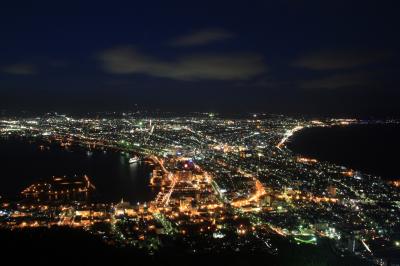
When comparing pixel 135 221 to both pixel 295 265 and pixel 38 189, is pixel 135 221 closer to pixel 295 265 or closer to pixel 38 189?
pixel 295 265

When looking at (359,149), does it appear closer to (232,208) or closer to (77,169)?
(77,169)

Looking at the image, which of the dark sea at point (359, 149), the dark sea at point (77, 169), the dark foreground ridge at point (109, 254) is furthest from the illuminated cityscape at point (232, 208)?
the dark sea at point (359, 149)

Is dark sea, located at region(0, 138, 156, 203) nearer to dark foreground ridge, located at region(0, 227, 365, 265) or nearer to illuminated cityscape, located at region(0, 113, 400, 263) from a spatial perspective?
illuminated cityscape, located at region(0, 113, 400, 263)

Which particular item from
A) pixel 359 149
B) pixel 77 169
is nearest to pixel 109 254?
pixel 77 169

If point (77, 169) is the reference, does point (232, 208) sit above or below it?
below

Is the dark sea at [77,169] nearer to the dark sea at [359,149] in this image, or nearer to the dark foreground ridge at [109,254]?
the dark foreground ridge at [109,254]

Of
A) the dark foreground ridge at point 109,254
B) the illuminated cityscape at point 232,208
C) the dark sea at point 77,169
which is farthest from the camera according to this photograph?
the dark sea at point 77,169

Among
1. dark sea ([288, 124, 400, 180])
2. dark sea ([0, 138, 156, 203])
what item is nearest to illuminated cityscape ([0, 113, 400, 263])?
dark sea ([0, 138, 156, 203])
